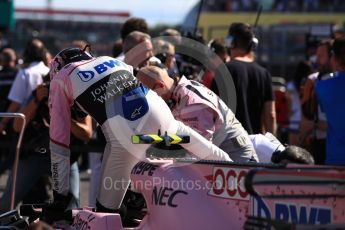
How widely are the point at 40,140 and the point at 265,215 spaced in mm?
3928

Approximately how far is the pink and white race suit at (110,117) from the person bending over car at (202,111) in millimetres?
273

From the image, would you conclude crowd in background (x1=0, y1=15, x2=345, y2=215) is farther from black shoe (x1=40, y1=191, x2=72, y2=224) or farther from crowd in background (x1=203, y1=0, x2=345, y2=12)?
crowd in background (x1=203, y1=0, x2=345, y2=12)

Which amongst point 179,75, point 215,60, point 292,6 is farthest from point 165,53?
point 292,6

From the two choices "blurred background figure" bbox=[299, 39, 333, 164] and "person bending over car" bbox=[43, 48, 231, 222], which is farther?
"blurred background figure" bbox=[299, 39, 333, 164]

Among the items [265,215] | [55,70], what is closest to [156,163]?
[265,215]

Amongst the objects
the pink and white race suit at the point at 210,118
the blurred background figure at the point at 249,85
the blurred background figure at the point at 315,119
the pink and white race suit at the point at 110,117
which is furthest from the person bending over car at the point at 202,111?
the blurred background figure at the point at 315,119

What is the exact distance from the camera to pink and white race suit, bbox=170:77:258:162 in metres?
5.85

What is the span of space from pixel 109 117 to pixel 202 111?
703 millimetres

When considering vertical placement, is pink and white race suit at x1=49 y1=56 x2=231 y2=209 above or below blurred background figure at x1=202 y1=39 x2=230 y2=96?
below

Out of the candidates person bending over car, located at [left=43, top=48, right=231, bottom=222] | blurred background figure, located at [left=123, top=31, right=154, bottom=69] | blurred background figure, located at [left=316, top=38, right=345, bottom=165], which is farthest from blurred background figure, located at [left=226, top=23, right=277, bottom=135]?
person bending over car, located at [left=43, top=48, right=231, bottom=222]

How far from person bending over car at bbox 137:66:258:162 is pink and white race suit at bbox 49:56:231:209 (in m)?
0.27

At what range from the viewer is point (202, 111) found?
585 centimetres

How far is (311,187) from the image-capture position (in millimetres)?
4332

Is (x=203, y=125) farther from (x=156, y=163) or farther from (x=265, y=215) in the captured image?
(x=265, y=215)
